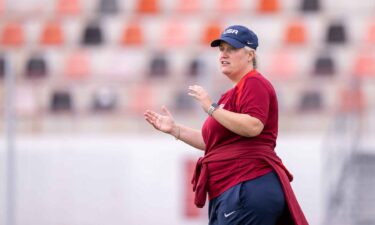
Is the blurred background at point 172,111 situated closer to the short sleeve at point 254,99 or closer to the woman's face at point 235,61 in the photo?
the woman's face at point 235,61

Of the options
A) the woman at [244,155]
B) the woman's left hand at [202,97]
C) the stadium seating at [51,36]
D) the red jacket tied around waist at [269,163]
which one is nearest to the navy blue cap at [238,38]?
the woman at [244,155]

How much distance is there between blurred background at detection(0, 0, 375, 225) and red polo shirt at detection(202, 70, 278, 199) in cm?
405

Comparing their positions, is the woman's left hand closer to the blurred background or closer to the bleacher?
the blurred background

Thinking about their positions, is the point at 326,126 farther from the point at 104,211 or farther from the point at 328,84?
the point at 104,211

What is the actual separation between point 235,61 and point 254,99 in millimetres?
269

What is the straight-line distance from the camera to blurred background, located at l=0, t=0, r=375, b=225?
34.2ft

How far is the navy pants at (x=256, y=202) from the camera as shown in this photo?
538cm

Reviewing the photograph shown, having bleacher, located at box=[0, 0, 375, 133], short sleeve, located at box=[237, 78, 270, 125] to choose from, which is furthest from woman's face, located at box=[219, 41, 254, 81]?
bleacher, located at box=[0, 0, 375, 133]

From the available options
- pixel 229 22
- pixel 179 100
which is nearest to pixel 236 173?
pixel 179 100

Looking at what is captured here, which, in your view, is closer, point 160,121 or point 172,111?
point 160,121

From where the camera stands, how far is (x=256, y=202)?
5379 mm

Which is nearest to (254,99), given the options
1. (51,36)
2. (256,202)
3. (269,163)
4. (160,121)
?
(269,163)

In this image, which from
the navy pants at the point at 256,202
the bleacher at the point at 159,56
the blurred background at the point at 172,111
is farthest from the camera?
the bleacher at the point at 159,56

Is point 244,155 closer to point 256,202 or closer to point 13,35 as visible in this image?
point 256,202
